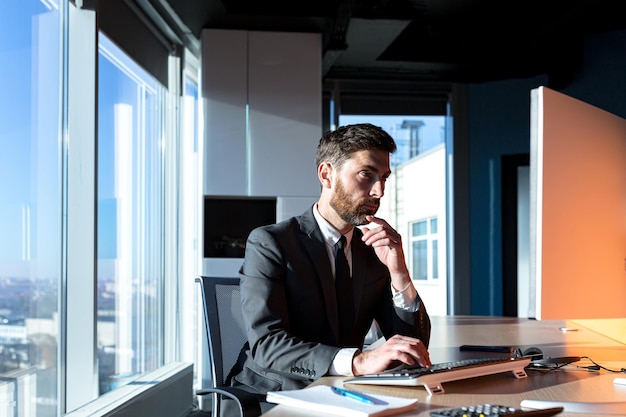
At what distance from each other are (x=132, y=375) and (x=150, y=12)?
2419 millimetres

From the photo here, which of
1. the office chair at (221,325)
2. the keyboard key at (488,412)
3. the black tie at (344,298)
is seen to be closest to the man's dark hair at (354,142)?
the black tie at (344,298)

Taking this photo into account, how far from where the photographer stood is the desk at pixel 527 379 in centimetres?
157

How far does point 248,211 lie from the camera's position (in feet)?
19.2

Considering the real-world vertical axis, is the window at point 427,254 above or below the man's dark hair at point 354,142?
below

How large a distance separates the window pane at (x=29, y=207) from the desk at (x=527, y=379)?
5.54 feet

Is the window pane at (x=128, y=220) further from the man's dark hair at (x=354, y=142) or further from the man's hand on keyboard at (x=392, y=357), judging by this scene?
the man's hand on keyboard at (x=392, y=357)

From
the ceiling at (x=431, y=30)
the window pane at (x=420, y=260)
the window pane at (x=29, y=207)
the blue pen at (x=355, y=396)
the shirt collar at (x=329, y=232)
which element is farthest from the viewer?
the window pane at (x=420, y=260)

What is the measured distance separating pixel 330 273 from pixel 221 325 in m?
0.39

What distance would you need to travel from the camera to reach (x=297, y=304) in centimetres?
223

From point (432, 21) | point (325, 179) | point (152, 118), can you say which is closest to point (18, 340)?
point (325, 179)

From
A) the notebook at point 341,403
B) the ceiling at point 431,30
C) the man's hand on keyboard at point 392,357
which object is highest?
the ceiling at point 431,30

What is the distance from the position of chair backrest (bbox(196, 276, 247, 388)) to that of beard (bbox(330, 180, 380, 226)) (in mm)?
417

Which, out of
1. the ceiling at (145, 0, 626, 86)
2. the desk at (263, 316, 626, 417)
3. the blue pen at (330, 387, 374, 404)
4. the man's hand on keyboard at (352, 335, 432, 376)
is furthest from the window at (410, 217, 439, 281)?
the blue pen at (330, 387, 374, 404)

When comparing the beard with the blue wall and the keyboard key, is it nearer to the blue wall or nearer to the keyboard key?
the keyboard key
